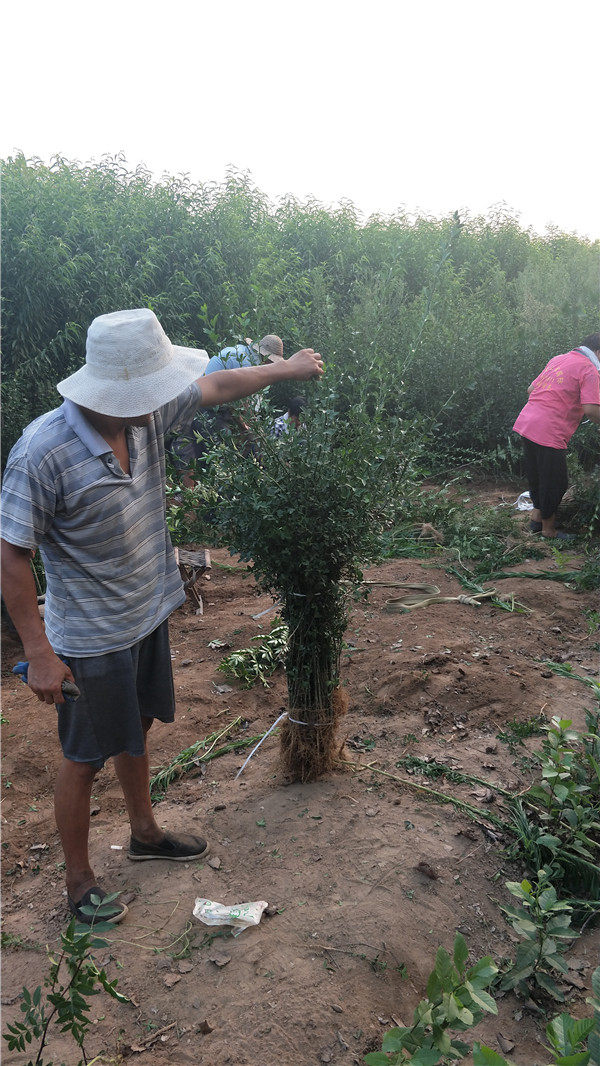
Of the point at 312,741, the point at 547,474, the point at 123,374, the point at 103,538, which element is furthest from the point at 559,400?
the point at 103,538

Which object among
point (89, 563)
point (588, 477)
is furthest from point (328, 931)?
point (588, 477)

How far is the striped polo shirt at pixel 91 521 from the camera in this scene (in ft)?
6.95

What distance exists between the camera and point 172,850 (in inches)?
108

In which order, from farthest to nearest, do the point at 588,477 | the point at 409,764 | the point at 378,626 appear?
the point at 588,477 → the point at 378,626 → the point at 409,764

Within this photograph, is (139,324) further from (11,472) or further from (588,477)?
(588,477)

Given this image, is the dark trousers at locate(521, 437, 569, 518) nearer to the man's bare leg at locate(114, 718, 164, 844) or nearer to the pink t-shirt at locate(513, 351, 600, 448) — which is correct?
the pink t-shirt at locate(513, 351, 600, 448)

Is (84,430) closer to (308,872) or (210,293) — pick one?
(308,872)

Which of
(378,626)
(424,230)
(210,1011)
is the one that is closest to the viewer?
(210,1011)

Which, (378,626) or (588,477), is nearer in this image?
(378,626)

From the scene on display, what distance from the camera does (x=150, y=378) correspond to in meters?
2.25

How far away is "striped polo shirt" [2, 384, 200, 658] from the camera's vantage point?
2.12 meters

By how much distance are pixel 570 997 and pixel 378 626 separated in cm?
274

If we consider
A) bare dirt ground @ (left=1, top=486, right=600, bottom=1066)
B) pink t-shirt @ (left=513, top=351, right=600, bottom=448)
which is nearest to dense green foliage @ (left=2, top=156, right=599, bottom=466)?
pink t-shirt @ (left=513, top=351, right=600, bottom=448)

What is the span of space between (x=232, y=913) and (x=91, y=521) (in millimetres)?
1386
